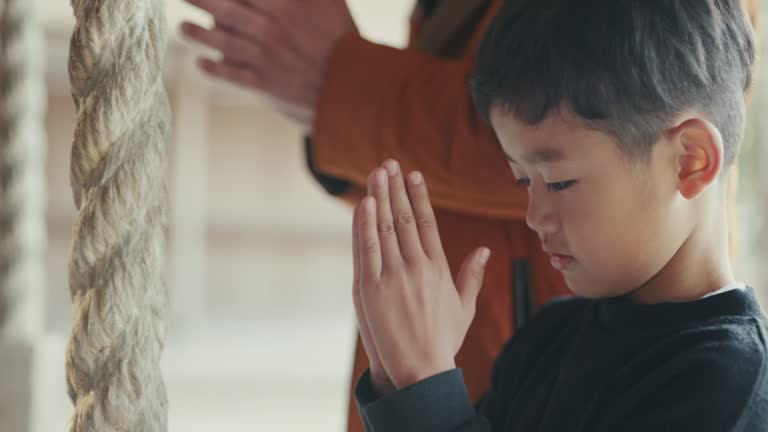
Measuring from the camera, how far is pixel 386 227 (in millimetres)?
453

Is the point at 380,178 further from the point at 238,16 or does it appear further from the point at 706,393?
the point at 238,16

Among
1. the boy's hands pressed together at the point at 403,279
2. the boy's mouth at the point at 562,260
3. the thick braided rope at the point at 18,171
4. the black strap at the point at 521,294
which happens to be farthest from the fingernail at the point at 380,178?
the thick braided rope at the point at 18,171

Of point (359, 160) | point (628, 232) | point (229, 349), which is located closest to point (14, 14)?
point (359, 160)

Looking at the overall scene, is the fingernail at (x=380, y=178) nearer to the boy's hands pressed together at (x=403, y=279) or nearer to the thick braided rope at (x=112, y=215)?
the boy's hands pressed together at (x=403, y=279)

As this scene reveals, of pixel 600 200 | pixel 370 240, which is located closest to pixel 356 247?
pixel 370 240

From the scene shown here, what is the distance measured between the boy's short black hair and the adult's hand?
23 centimetres

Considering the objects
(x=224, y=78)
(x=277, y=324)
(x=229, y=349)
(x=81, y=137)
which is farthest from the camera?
(x=277, y=324)

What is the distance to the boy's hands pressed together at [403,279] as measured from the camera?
449mm

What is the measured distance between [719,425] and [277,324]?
207 inches

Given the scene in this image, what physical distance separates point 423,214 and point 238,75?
306 millimetres

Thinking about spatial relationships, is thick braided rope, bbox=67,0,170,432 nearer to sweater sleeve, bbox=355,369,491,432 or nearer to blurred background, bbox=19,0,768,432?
sweater sleeve, bbox=355,369,491,432

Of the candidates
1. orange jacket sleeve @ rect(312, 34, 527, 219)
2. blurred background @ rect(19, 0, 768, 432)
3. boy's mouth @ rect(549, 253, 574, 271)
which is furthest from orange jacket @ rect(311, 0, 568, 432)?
blurred background @ rect(19, 0, 768, 432)

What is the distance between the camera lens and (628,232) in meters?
0.46

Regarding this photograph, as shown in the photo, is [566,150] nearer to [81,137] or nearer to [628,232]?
[628,232]
